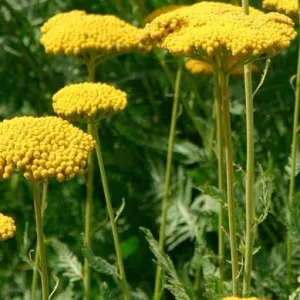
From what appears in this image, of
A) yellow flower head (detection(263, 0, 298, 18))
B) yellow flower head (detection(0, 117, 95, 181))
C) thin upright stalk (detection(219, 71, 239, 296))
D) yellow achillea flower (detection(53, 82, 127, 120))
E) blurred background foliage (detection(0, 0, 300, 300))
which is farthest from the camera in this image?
blurred background foliage (detection(0, 0, 300, 300))

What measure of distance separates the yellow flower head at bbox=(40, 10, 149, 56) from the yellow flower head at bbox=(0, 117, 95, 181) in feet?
1.75

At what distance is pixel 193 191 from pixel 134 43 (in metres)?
0.97

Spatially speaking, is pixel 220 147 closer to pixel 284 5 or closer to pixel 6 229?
pixel 284 5

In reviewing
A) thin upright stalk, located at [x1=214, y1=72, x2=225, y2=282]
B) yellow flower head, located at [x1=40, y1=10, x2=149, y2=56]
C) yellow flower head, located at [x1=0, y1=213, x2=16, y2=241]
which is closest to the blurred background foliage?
yellow flower head, located at [x1=40, y1=10, x2=149, y2=56]

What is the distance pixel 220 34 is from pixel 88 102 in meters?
0.36

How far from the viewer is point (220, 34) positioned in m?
1.51

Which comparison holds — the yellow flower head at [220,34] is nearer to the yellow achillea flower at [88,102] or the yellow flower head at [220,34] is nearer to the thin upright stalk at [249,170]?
the thin upright stalk at [249,170]

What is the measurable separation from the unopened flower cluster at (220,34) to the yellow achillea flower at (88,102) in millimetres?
177

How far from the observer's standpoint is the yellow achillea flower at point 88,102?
1.74 metres

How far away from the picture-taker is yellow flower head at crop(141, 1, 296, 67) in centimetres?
149

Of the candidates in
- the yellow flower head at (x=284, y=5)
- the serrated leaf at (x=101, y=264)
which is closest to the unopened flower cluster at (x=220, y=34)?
the yellow flower head at (x=284, y=5)

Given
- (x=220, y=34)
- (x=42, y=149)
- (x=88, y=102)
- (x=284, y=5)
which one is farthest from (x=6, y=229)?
(x=284, y=5)

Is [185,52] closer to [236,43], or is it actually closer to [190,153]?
[236,43]

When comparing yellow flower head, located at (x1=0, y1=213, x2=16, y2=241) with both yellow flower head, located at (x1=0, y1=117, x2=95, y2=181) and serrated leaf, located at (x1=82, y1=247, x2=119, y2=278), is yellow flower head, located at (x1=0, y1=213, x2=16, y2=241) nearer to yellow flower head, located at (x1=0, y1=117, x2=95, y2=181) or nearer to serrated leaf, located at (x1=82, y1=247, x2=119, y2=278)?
yellow flower head, located at (x1=0, y1=117, x2=95, y2=181)
